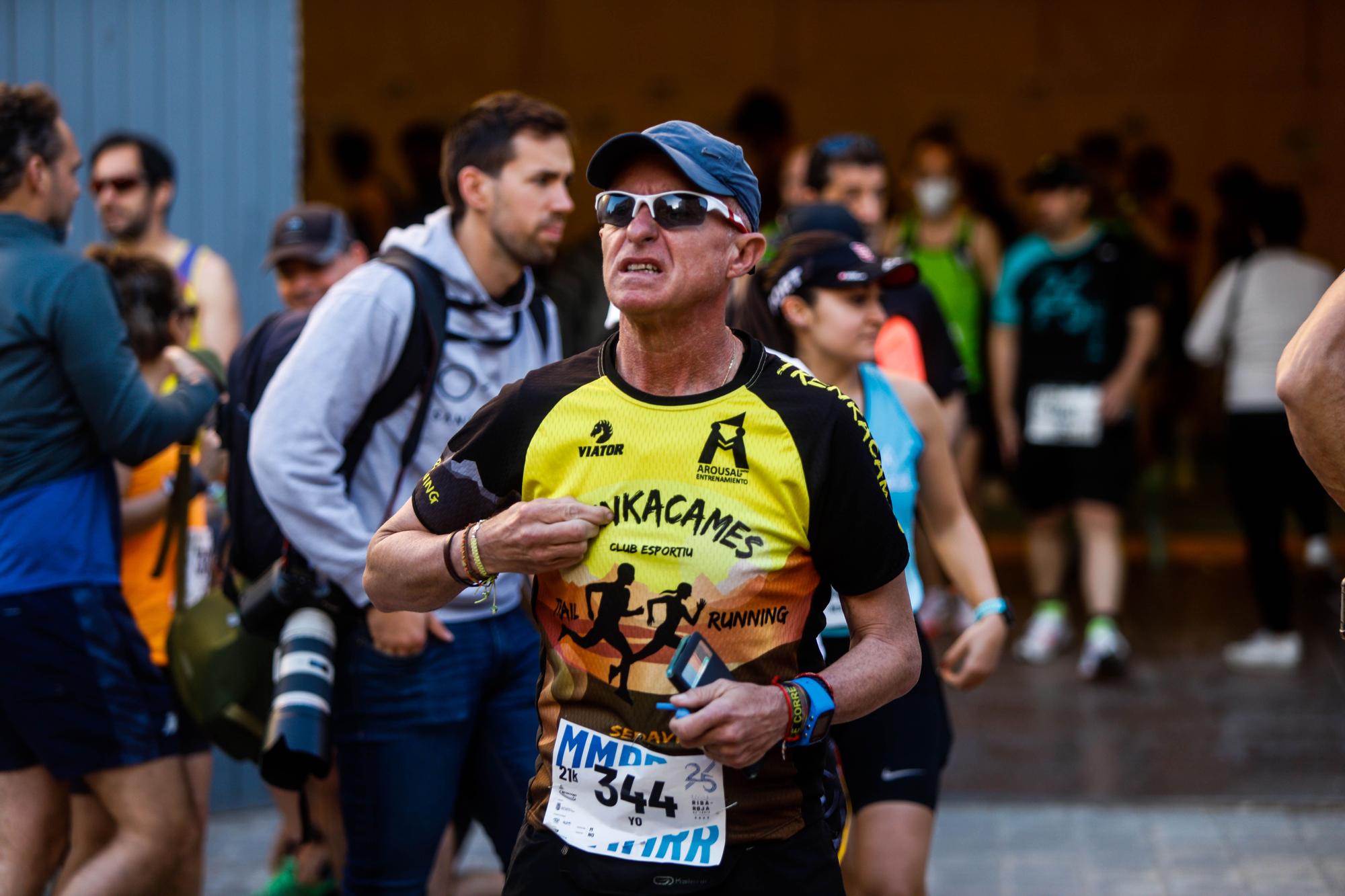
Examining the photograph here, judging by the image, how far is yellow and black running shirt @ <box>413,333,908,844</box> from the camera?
2551mm

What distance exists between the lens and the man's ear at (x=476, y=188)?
160 inches

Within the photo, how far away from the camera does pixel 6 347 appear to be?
12.7 feet

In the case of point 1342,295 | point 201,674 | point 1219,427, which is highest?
point 1342,295

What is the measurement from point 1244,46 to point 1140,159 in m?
3.25

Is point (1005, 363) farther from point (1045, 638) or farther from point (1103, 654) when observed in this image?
point (1103, 654)

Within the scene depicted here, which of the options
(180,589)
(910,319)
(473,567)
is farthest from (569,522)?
(910,319)

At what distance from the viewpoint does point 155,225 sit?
19.2ft

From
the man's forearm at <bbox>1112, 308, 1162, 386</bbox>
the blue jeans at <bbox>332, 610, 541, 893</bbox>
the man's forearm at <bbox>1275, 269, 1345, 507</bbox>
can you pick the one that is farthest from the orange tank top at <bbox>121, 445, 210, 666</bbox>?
the man's forearm at <bbox>1112, 308, 1162, 386</bbox>

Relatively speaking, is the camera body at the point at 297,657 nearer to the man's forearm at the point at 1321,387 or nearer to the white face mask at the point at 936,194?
the man's forearm at the point at 1321,387

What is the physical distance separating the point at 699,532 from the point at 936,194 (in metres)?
6.04

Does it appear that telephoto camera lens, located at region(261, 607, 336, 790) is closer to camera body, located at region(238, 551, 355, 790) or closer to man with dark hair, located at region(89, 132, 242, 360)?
camera body, located at region(238, 551, 355, 790)

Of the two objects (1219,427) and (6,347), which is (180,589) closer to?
(6,347)

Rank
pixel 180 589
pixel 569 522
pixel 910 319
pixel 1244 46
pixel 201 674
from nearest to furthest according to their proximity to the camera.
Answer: pixel 569 522
pixel 201 674
pixel 180 589
pixel 910 319
pixel 1244 46

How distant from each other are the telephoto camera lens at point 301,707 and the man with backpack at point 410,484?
0.38ft
